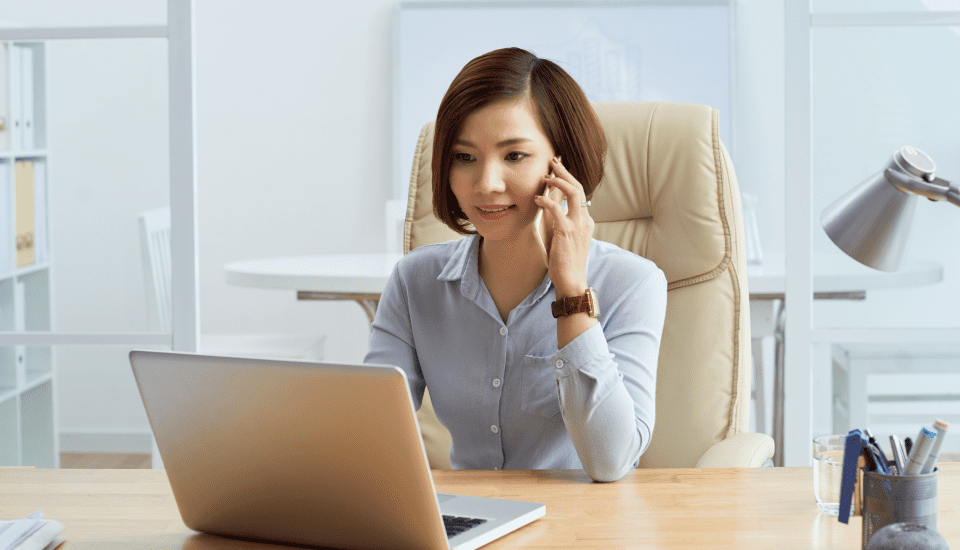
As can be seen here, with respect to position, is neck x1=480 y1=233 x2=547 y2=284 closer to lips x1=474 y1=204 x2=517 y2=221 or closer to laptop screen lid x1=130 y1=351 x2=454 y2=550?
lips x1=474 y1=204 x2=517 y2=221

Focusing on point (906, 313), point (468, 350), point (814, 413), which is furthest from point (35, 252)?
point (906, 313)

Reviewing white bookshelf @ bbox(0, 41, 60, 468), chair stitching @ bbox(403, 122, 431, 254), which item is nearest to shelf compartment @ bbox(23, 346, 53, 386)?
white bookshelf @ bbox(0, 41, 60, 468)

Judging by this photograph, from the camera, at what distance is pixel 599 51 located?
4172 millimetres

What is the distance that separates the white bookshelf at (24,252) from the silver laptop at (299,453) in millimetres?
1168

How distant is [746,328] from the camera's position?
149cm

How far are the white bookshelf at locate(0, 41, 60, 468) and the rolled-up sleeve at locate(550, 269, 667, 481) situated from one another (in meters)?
1.20

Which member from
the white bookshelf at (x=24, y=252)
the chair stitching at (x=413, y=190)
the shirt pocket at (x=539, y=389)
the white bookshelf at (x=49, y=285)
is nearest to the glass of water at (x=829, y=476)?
the shirt pocket at (x=539, y=389)

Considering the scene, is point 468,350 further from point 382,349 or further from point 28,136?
point 28,136

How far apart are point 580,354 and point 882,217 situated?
16.6 inches

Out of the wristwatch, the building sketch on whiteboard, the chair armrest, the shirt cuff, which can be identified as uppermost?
the building sketch on whiteboard

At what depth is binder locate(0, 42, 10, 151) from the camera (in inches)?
70.6

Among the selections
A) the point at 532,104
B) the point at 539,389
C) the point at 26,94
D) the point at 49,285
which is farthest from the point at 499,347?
the point at 26,94

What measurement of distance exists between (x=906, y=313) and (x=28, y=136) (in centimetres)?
175

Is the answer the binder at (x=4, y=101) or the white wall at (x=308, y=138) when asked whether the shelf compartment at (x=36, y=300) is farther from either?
the white wall at (x=308, y=138)
